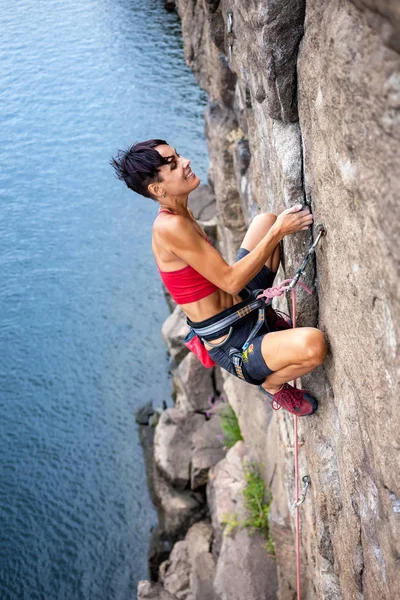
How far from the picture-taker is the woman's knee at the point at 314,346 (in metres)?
3.93

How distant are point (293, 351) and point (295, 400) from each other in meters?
0.59

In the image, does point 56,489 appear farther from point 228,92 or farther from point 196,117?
point 196,117

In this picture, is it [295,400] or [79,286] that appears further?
[79,286]

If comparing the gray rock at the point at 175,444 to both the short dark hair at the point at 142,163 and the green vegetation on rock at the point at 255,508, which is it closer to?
the green vegetation on rock at the point at 255,508

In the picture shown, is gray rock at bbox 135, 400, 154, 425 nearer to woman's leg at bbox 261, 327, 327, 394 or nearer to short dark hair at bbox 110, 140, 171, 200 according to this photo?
woman's leg at bbox 261, 327, 327, 394

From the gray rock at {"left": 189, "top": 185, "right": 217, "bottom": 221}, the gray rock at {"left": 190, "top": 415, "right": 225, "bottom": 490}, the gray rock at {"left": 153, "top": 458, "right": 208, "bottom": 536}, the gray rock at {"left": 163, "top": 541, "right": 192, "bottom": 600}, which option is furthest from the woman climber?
the gray rock at {"left": 189, "top": 185, "right": 217, "bottom": 221}

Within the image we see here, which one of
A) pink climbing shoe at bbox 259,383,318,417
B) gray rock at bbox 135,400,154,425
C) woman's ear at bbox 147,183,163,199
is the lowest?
gray rock at bbox 135,400,154,425

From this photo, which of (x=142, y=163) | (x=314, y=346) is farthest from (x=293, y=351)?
(x=142, y=163)

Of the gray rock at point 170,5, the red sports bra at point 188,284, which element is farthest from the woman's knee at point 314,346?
the gray rock at point 170,5

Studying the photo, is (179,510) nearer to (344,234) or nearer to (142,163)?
(142,163)

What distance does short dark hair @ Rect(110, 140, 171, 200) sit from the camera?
13.0 ft

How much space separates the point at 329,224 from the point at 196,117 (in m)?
16.9

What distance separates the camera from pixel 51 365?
1476cm

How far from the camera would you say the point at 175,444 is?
459 inches
